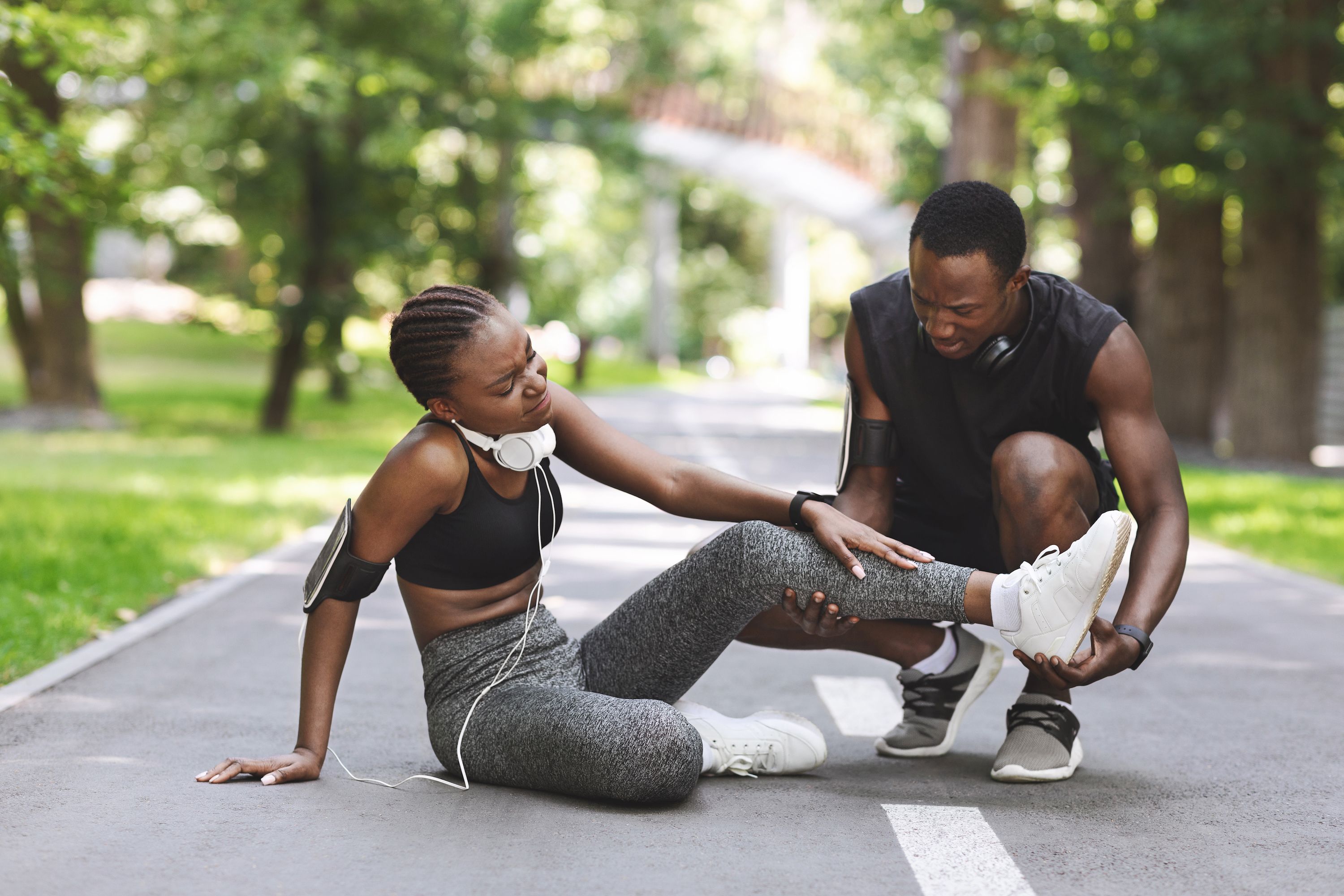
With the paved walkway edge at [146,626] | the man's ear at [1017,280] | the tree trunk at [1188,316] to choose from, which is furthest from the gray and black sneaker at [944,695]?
the tree trunk at [1188,316]

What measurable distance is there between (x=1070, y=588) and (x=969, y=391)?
3.18ft

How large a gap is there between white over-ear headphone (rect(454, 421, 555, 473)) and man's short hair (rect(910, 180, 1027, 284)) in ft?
3.87

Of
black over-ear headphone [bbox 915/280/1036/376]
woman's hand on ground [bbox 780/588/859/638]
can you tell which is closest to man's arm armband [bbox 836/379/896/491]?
black over-ear headphone [bbox 915/280/1036/376]

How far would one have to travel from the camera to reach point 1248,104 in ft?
52.8

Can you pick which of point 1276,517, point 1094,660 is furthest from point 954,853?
point 1276,517

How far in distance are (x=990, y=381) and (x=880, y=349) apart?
327 millimetres

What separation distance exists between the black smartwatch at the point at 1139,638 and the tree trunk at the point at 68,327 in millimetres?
17335

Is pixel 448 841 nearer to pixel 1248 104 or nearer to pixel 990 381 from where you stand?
pixel 990 381

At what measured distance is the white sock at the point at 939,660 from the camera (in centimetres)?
485

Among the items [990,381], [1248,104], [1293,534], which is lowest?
[1293,534]

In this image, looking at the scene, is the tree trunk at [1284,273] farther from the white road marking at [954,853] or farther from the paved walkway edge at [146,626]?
the white road marking at [954,853]

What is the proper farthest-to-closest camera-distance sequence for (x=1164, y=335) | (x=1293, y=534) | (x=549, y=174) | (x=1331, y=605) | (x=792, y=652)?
1. (x=549, y=174)
2. (x=1164, y=335)
3. (x=1293, y=534)
4. (x=1331, y=605)
5. (x=792, y=652)

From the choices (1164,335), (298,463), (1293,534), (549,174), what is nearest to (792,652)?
(1293,534)

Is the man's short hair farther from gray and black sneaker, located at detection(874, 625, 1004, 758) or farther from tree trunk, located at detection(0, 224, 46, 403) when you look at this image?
tree trunk, located at detection(0, 224, 46, 403)
